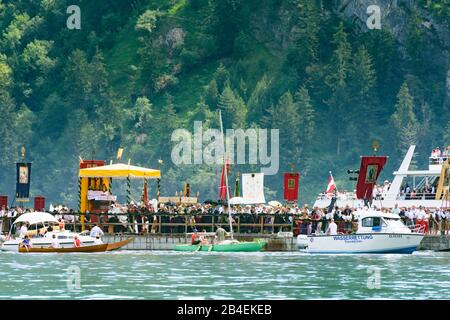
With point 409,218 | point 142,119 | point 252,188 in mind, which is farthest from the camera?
point 142,119

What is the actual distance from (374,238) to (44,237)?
14335 mm

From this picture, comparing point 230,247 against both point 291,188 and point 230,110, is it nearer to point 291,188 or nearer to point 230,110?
point 291,188

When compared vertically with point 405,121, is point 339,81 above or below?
above

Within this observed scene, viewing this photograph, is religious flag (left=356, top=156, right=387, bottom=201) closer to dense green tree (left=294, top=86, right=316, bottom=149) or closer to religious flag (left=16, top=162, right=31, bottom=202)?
religious flag (left=16, top=162, right=31, bottom=202)

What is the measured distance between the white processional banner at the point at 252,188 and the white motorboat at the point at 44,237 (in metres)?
13.0

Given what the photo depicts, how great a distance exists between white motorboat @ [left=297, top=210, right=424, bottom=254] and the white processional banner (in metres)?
13.2

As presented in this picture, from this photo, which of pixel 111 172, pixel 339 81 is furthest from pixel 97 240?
pixel 339 81

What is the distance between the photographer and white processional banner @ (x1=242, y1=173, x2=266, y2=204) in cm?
8512

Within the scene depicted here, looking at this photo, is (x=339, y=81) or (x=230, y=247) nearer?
(x=230, y=247)

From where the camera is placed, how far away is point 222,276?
57094 millimetres

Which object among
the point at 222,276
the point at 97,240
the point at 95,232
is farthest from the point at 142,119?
the point at 222,276

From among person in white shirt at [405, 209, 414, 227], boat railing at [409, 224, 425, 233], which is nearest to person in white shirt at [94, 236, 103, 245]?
boat railing at [409, 224, 425, 233]

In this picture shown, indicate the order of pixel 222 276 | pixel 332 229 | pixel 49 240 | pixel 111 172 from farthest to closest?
pixel 111 172
pixel 332 229
pixel 49 240
pixel 222 276

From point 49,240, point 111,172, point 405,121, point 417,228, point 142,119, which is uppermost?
point 142,119
